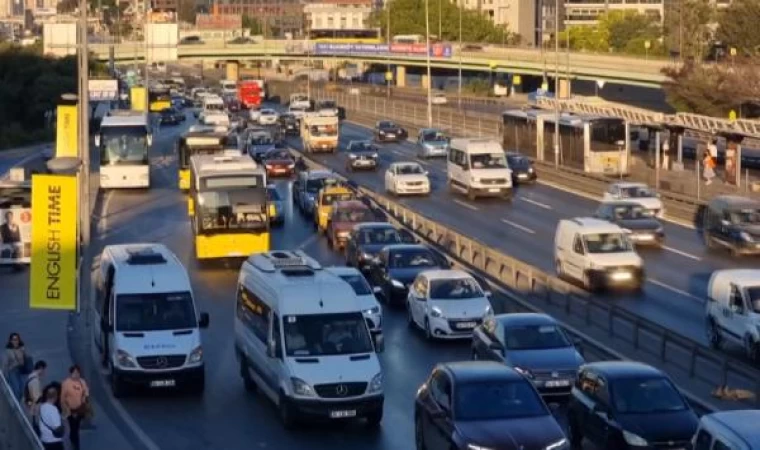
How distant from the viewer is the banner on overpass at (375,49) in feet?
456

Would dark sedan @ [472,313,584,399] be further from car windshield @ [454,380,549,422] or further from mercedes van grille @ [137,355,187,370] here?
mercedes van grille @ [137,355,187,370]

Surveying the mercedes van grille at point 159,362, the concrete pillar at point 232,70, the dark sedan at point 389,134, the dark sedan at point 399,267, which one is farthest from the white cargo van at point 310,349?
the concrete pillar at point 232,70

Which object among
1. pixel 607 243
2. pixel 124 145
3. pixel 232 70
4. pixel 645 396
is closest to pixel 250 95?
pixel 232 70

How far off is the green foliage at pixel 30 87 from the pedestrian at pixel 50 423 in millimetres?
77648

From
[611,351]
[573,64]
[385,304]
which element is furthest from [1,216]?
[573,64]

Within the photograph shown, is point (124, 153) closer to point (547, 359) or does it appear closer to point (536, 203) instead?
point (536, 203)

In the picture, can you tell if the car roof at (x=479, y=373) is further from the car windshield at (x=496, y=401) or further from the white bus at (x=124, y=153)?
the white bus at (x=124, y=153)

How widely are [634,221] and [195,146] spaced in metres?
19.4

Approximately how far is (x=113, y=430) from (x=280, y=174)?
42.4 meters

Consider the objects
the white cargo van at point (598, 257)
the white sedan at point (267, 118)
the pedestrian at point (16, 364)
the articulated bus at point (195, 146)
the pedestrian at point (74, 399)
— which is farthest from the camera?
the white sedan at point (267, 118)

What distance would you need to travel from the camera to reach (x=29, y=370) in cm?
2242

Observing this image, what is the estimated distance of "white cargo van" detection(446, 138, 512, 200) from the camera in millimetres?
57312

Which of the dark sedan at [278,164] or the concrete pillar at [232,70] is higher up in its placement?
the concrete pillar at [232,70]

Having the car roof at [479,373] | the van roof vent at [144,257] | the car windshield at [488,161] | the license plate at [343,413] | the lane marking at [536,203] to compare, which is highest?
the van roof vent at [144,257]
